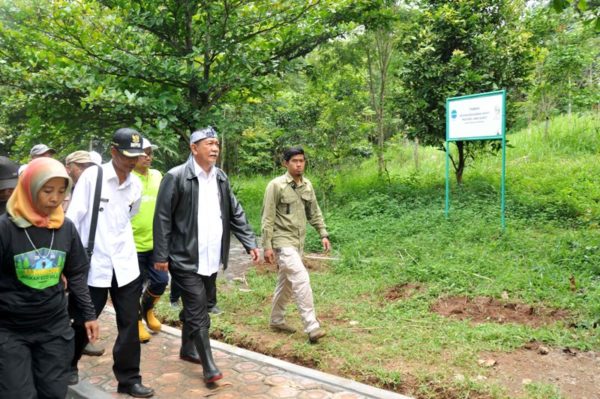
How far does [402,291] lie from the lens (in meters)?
6.39

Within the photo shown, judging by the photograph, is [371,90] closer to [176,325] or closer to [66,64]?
[66,64]

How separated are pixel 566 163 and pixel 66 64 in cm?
1121

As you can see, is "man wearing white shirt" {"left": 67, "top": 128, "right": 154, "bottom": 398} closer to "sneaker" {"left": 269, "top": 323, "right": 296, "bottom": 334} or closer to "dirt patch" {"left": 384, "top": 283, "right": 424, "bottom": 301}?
"sneaker" {"left": 269, "top": 323, "right": 296, "bottom": 334}

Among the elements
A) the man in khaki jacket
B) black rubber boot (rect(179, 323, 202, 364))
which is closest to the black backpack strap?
black rubber boot (rect(179, 323, 202, 364))

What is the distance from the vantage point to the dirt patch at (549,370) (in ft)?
12.7

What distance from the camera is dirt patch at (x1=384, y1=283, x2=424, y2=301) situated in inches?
245

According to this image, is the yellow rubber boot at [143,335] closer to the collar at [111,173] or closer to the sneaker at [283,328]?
the sneaker at [283,328]

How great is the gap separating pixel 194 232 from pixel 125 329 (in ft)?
2.96

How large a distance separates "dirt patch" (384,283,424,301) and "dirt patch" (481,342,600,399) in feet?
5.84

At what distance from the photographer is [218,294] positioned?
665cm

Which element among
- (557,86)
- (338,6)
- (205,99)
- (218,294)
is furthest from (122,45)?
(557,86)

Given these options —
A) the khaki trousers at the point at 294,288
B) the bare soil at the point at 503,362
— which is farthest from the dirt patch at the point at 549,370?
the khaki trousers at the point at 294,288

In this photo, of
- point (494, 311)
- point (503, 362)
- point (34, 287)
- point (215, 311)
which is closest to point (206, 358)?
point (34, 287)

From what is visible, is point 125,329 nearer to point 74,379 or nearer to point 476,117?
point 74,379
